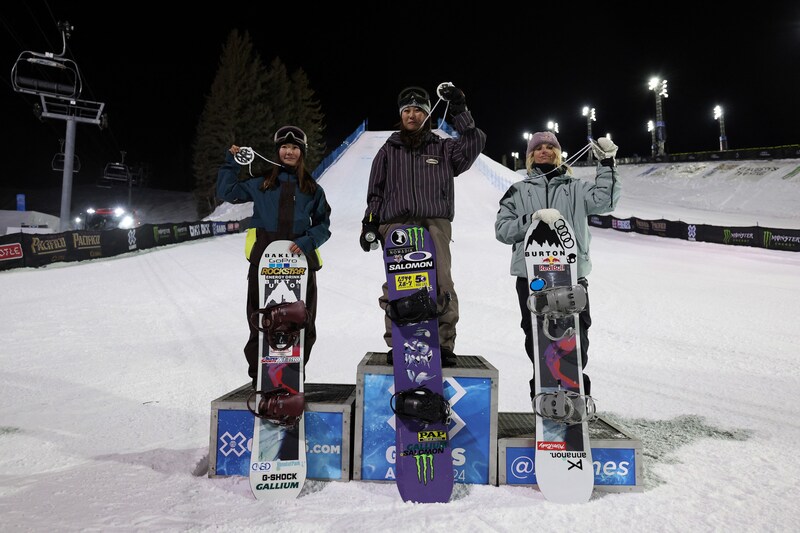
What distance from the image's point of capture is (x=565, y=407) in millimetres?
2707

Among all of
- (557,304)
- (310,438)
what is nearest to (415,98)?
(557,304)

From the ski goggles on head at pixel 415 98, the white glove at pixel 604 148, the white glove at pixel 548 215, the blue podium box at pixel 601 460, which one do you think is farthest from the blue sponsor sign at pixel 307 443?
the white glove at pixel 604 148

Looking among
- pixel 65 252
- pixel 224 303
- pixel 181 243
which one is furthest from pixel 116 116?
pixel 224 303

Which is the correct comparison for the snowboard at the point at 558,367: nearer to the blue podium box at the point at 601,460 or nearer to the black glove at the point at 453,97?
the blue podium box at the point at 601,460

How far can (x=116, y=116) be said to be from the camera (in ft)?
208

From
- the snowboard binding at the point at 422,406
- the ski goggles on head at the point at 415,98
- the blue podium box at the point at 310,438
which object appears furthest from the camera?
the ski goggles on head at the point at 415,98

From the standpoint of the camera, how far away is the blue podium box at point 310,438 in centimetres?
284

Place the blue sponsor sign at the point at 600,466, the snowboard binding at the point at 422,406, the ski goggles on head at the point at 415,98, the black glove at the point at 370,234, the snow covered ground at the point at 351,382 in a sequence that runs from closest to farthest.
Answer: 1. the snow covered ground at the point at 351,382
2. the snowboard binding at the point at 422,406
3. the blue sponsor sign at the point at 600,466
4. the black glove at the point at 370,234
5. the ski goggles on head at the point at 415,98

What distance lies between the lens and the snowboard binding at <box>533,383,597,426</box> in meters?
2.70

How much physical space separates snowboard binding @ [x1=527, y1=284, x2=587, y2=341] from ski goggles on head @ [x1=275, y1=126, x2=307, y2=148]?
2.04 meters

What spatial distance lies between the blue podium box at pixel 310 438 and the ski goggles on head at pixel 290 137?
1.88 m

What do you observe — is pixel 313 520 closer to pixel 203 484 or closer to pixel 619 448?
pixel 203 484

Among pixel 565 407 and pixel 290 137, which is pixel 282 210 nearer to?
pixel 290 137

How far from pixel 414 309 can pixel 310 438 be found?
3.44 ft
